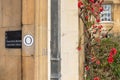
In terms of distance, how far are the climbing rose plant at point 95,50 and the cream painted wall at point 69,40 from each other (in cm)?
33

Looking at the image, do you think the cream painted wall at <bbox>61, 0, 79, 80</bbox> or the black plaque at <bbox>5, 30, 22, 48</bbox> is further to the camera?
the cream painted wall at <bbox>61, 0, 79, 80</bbox>

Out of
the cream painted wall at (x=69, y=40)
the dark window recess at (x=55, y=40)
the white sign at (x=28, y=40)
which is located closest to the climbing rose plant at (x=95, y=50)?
the cream painted wall at (x=69, y=40)

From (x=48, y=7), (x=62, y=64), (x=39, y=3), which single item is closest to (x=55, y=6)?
(x=48, y=7)

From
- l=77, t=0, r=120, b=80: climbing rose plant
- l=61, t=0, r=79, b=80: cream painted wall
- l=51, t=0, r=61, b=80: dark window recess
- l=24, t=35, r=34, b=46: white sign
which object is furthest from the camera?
l=77, t=0, r=120, b=80: climbing rose plant

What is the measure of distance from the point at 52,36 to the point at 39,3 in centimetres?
64

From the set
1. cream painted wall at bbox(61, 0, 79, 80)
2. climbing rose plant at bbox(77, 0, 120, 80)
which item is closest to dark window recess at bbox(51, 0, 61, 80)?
cream painted wall at bbox(61, 0, 79, 80)

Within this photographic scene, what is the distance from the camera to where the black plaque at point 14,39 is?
14.6 ft

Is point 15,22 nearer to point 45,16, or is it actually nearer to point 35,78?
point 45,16

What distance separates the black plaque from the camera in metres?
4.46

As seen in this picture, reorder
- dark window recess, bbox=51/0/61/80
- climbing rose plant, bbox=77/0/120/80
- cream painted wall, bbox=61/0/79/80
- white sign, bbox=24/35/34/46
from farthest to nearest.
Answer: climbing rose plant, bbox=77/0/120/80 < cream painted wall, bbox=61/0/79/80 < dark window recess, bbox=51/0/61/80 < white sign, bbox=24/35/34/46

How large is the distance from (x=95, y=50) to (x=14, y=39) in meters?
1.80

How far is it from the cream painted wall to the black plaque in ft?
3.04

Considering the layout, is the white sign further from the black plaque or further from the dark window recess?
the dark window recess

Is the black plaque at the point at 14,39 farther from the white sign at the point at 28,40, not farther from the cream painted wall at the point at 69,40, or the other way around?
the cream painted wall at the point at 69,40
